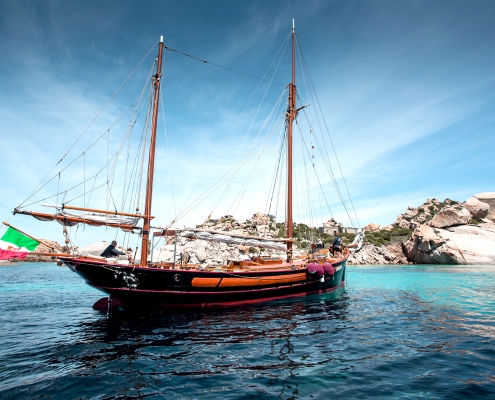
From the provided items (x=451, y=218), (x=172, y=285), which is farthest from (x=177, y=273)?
(x=451, y=218)

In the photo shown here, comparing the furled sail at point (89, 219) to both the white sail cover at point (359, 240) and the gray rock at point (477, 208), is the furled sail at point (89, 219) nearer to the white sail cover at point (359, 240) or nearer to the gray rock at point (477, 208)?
the white sail cover at point (359, 240)

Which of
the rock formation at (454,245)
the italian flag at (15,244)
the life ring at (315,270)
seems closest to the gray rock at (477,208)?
the rock formation at (454,245)

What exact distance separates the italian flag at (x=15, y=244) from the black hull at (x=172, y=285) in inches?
69.6

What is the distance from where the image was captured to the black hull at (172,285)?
46.5 ft

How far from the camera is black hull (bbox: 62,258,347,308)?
1419cm

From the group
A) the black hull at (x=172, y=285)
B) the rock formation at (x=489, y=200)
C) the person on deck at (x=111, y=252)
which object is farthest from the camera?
the rock formation at (x=489, y=200)

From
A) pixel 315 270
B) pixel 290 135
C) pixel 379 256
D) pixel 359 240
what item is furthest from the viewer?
pixel 379 256

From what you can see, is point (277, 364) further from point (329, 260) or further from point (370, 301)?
point (329, 260)

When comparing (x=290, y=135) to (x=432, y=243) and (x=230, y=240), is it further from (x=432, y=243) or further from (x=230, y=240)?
(x=432, y=243)

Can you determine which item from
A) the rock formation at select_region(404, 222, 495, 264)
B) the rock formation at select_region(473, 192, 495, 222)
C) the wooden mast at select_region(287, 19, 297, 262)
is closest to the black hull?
the wooden mast at select_region(287, 19, 297, 262)

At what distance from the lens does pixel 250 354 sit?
8.59m

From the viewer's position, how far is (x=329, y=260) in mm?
22734

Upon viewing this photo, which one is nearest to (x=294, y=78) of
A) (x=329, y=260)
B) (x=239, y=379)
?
(x=329, y=260)

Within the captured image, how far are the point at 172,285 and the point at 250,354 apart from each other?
7437 mm
